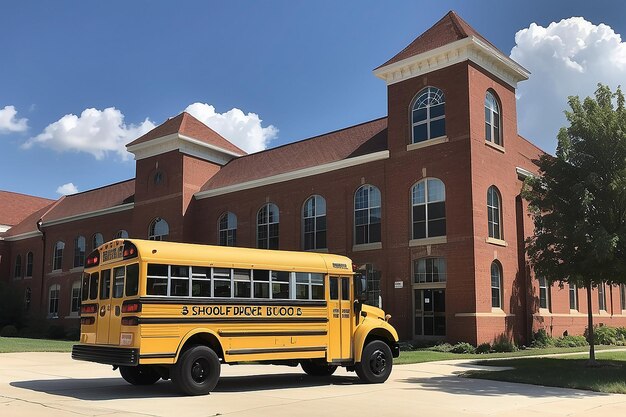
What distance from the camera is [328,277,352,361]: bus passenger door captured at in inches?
553

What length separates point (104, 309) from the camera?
1269 centimetres

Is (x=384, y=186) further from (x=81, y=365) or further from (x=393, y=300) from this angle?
(x=81, y=365)

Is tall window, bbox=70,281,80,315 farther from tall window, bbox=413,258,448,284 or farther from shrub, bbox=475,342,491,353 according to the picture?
shrub, bbox=475,342,491,353

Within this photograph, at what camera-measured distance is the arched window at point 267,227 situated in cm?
3572

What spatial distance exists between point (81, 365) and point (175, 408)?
33.0 feet

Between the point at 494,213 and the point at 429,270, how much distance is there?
3.93 metres

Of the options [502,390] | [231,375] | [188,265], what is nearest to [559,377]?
[502,390]

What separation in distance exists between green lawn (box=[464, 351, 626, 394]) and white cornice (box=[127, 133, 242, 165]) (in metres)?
25.8

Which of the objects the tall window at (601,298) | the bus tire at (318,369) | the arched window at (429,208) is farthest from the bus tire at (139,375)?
the tall window at (601,298)

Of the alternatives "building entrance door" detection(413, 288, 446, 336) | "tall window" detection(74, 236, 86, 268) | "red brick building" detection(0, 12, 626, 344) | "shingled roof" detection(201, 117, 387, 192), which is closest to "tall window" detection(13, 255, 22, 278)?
"tall window" detection(74, 236, 86, 268)

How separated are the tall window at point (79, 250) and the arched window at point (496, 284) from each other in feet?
110

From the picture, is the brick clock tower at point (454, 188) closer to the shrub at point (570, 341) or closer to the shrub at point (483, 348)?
the shrub at point (483, 348)

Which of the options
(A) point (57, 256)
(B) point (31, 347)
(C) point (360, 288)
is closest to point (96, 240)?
(A) point (57, 256)

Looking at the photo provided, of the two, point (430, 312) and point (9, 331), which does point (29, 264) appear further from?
point (430, 312)
